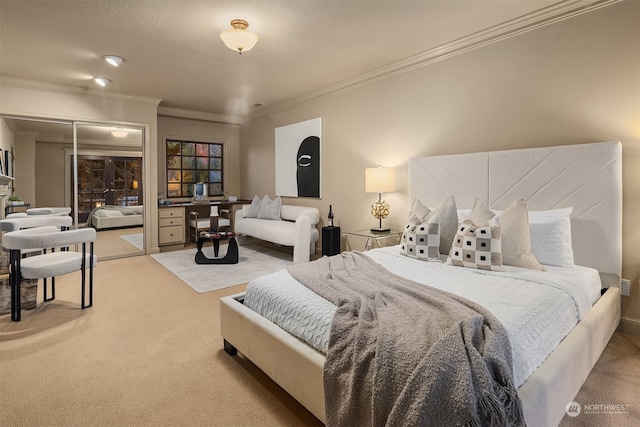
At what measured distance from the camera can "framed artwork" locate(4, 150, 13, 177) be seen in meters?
4.48

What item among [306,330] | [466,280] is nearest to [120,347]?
[306,330]

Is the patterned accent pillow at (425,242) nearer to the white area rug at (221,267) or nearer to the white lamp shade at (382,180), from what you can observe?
the white lamp shade at (382,180)

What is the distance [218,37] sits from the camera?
337 cm

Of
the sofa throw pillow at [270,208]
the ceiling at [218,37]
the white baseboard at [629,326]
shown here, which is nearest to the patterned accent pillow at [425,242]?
the white baseboard at [629,326]

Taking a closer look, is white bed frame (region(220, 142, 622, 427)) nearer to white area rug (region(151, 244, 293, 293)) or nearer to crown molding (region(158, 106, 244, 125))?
white area rug (region(151, 244, 293, 293))

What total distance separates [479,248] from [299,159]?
3.85 metres

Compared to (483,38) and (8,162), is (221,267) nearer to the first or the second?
(8,162)

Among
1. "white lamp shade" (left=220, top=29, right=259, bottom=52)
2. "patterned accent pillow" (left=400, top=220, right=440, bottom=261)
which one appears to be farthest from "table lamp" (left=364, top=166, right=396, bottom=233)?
"white lamp shade" (left=220, top=29, right=259, bottom=52)

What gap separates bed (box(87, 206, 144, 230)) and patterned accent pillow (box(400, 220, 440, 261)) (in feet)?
15.4

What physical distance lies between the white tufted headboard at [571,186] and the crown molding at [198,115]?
203 inches

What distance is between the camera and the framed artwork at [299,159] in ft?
18.0

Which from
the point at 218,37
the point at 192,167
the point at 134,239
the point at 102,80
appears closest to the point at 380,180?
the point at 218,37

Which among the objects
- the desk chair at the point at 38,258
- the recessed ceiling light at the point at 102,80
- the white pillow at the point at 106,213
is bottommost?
the desk chair at the point at 38,258

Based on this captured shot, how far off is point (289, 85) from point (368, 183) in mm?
1970
